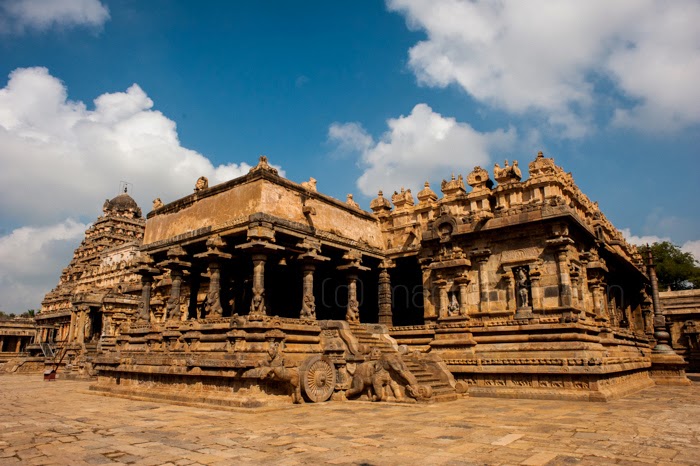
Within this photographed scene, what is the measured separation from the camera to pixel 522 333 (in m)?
15.3

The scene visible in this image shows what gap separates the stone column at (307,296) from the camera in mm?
15852

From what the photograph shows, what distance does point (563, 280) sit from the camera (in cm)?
1522

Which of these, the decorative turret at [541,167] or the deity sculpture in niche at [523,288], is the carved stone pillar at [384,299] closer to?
the deity sculpture in niche at [523,288]

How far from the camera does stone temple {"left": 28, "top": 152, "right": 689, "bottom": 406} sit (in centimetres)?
1348

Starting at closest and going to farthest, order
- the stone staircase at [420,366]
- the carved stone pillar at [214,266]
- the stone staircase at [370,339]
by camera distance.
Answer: the stone staircase at [420,366], the carved stone pillar at [214,266], the stone staircase at [370,339]

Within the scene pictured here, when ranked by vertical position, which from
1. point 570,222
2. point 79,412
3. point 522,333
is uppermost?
point 570,222

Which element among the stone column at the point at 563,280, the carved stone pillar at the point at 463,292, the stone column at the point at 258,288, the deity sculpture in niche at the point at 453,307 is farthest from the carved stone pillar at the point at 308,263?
the stone column at the point at 563,280

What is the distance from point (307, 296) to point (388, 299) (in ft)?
14.9

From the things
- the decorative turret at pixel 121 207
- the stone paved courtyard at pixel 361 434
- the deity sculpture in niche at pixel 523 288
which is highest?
the decorative turret at pixel 121 207

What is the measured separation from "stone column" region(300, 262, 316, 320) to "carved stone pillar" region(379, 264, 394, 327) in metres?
4.00

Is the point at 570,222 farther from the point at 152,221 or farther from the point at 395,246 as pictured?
the point at 152,221

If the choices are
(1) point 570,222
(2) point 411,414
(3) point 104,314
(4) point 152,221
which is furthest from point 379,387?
(3) point 104,314

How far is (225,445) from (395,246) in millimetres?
13942

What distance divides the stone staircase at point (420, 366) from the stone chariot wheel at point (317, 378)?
7.35 feet
